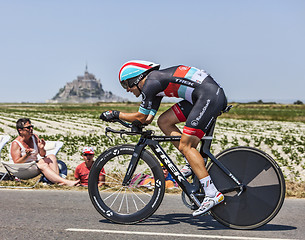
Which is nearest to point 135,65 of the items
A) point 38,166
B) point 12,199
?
point 12,199

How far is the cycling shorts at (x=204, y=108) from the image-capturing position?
466 centimetres

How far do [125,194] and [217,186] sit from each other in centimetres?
103

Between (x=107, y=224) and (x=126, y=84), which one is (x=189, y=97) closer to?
(x=126, y=84)

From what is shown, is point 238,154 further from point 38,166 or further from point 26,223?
point 38,166

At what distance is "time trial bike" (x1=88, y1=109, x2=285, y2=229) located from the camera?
→ 4773 millimetres

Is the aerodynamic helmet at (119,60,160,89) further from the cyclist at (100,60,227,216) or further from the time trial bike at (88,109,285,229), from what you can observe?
the time trial bike at (88,109,285,229)

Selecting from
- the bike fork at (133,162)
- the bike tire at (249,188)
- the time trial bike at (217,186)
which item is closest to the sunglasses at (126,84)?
the time trial bike at (217,186)

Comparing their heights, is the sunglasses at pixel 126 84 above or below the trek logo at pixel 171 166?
above

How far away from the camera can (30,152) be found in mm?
7680

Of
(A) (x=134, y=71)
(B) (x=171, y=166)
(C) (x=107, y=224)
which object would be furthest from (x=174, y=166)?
(A) (x=134, y=71)

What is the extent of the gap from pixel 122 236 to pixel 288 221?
202 cm

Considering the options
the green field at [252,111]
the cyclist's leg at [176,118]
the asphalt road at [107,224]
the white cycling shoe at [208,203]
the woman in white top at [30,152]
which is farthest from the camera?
the green field at [252,111]

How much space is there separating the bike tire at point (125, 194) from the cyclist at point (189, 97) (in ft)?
1.28

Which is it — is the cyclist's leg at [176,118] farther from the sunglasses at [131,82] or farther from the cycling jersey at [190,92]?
the sunglasses at [131,82]
